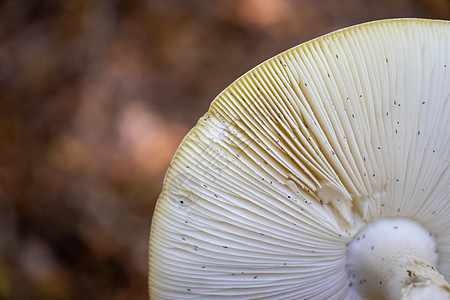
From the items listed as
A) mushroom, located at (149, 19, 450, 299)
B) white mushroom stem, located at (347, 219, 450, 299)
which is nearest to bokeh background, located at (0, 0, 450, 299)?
mushroom, located at (149, 19, 450, 299)

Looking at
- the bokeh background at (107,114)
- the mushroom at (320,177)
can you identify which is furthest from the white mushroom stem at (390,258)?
the bokeh background at (107,114)

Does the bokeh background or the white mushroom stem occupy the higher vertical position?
the bokeh background

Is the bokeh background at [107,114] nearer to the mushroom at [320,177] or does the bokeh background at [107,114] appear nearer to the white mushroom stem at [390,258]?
the mushroom at [320,177]

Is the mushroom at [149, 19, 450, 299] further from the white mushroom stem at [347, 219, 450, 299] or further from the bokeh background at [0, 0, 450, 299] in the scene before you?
the bokeh background at [0, 0, 450, 299]

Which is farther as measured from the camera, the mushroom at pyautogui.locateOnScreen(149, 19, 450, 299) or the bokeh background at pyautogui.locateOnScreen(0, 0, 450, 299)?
the bokeh background at pyautogui.locateOnScreen(0, 0, 450, 299)

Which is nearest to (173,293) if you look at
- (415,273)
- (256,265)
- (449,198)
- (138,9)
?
(256,265)

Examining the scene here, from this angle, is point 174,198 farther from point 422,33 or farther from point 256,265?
point 422,33
